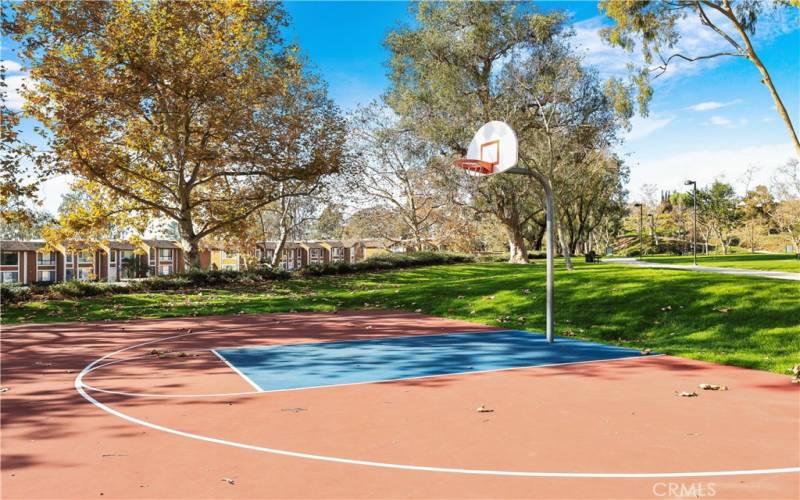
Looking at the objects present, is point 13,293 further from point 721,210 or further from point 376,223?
point 721,210

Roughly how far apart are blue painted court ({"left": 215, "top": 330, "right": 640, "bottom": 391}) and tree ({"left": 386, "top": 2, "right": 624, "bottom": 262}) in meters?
16.8

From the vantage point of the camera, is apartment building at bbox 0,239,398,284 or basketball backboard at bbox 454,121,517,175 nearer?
basketball backboard at bbox 454,121,517,175

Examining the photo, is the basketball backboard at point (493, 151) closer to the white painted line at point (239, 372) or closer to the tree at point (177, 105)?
the white painted line at point (239, 372)

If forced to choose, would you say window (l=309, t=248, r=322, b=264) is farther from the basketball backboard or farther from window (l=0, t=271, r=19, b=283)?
the basketball backboard

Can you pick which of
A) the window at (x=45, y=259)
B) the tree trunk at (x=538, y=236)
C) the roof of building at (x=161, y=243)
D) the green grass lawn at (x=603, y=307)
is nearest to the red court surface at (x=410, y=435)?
the green grass lawn at (x=603, y=307)

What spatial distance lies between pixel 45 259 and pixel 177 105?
46670 mm

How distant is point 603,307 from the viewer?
46.4ft

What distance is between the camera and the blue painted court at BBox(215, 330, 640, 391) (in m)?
8.63

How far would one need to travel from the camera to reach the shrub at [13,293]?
1989cm

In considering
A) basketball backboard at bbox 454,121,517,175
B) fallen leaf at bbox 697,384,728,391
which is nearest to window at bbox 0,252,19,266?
basketball backboard at bbox 454,121,517,175

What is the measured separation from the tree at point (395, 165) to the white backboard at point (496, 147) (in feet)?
69.6

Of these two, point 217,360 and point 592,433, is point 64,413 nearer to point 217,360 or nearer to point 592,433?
point 217,360

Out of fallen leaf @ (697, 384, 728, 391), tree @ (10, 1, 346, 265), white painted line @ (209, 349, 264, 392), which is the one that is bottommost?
white painted line @ (209, 349, 264, 392)

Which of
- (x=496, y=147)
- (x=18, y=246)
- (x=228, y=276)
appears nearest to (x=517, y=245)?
(x=228, y=276)
